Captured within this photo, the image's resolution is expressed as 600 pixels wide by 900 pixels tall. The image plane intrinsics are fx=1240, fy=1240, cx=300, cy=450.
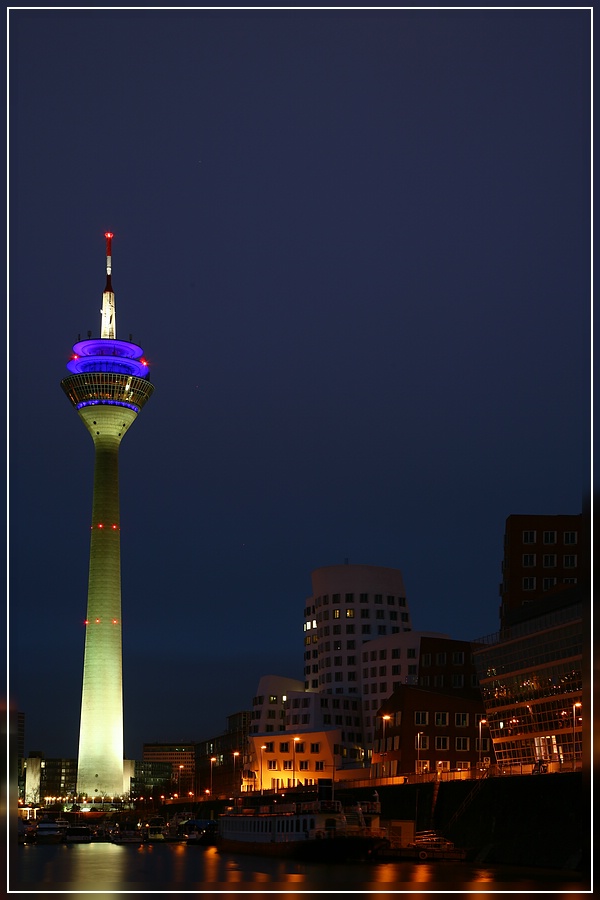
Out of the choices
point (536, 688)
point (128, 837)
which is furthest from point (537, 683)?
point (128, 837)

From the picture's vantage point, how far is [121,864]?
83.9m

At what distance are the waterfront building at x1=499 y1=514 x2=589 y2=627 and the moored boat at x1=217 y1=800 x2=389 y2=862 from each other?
4619 centimetres

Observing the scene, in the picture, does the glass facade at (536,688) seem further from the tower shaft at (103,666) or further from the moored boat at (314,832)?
the tower shaft at (103,666)

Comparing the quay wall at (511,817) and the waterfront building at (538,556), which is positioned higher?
the waterfront building at (538,556)

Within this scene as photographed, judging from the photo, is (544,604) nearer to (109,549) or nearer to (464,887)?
(464,887)

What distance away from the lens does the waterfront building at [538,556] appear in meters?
137

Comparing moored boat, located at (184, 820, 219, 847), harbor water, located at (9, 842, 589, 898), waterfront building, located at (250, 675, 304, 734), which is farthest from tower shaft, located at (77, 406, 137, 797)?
harbor water, located at (9, 842, 589, 898)

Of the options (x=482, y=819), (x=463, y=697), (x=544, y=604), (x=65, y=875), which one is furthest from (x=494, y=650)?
(x=65, y=875)

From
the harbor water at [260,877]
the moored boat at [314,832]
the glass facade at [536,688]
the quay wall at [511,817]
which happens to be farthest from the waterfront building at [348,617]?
the harbor water at [260,877]

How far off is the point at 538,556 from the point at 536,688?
36.0m

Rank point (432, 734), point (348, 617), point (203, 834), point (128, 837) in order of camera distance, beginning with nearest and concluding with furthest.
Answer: point (203, 834) → point (432, 734) → point (128, 837) → point (348, 617)

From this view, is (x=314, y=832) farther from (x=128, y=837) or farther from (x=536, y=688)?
(x=128, y=837)

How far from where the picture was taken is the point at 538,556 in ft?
452

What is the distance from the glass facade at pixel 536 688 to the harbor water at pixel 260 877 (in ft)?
77.5
